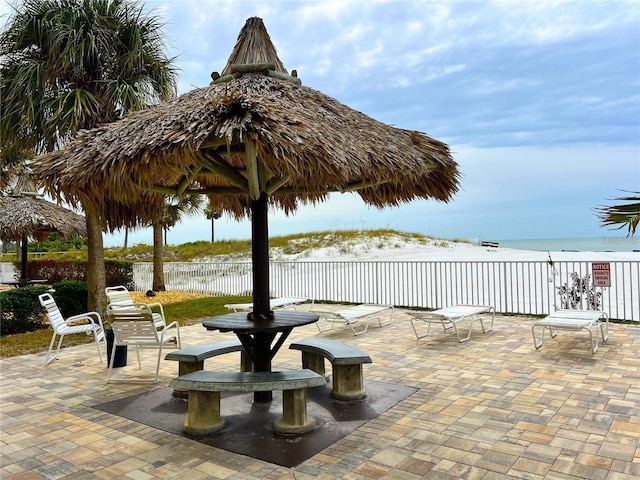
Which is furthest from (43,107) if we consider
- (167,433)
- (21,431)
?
(167,433)

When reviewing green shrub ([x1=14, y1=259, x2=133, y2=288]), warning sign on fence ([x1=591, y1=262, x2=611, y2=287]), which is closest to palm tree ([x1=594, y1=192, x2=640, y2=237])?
warning sign on fence ([x1=591, y1=262, x2=611, y2=287])

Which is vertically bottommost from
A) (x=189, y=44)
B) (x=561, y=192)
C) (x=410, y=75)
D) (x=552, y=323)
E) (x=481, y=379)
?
(x=481, y=379)

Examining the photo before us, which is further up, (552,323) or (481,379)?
(552,323)

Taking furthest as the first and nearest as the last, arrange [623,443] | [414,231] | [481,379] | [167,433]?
[414,231] < [481,379] < [167,433] < [623,443]

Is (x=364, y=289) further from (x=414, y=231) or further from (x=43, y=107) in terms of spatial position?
(x=414, y=231)

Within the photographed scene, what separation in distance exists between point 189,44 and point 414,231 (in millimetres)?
20592

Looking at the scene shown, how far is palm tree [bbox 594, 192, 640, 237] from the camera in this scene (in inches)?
88.3

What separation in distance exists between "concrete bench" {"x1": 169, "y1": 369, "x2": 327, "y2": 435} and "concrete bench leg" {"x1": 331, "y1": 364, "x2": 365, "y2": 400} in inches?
24.6

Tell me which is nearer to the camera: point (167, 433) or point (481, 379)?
point (167, 433)

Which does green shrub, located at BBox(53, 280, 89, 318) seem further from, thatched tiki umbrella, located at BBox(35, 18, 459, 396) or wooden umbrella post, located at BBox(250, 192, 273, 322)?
wooden umbrella post, located at BBox(250, 192, 273, 322)

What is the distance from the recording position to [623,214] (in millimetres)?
2352

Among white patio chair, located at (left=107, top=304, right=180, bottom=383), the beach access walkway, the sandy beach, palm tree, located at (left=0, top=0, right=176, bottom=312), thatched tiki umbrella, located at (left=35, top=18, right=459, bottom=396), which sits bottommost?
the beach access walkway

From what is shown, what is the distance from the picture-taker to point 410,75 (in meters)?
8.73

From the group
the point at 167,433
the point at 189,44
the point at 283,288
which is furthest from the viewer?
the point at 283,288
